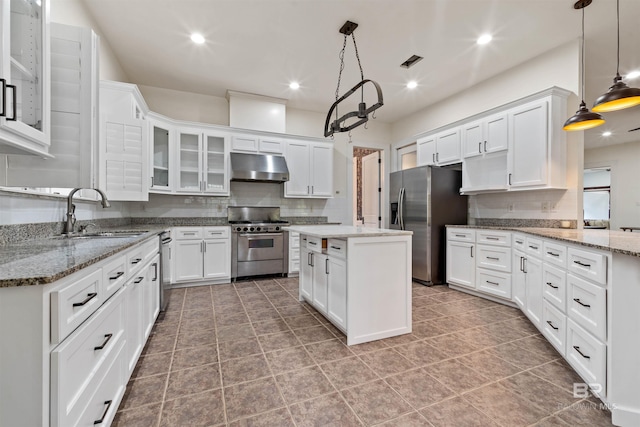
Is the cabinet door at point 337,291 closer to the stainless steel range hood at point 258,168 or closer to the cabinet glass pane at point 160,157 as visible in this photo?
the stainless steel range hood at point 258,168

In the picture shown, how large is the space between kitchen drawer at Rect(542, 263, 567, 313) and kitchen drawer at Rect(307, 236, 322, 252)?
1889mm

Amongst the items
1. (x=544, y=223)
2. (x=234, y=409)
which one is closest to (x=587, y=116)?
(x=544, y=223)

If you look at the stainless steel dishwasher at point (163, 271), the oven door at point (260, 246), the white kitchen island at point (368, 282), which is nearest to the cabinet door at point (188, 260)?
the oven door at point (260, 246)

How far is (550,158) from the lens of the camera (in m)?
3.16

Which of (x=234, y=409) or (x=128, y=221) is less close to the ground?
(x=128, y=221)

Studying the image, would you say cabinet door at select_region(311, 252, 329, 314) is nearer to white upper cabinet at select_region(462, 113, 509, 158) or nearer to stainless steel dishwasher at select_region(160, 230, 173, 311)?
stainless steel dishwasher at select_region(160, 230, 173, 311)

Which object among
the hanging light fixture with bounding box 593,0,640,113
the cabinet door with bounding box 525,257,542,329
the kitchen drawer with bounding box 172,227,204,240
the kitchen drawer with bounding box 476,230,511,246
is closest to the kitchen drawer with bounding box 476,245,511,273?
the kitchen drawer with bounding box 476,230,511,246

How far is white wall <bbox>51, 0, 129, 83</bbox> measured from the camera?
7.29ft

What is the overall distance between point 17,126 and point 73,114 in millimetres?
578

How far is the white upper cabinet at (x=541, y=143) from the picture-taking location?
10.3 feet

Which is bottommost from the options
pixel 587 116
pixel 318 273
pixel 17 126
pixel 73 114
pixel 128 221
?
pixel 318 273

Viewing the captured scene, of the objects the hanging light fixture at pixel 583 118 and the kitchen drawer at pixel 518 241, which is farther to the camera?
the kitchen drawer at pixel 518 241

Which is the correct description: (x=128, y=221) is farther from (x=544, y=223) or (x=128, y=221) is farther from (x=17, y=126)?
(x=544, y=223)

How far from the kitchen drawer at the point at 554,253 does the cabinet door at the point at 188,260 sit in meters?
3.98
